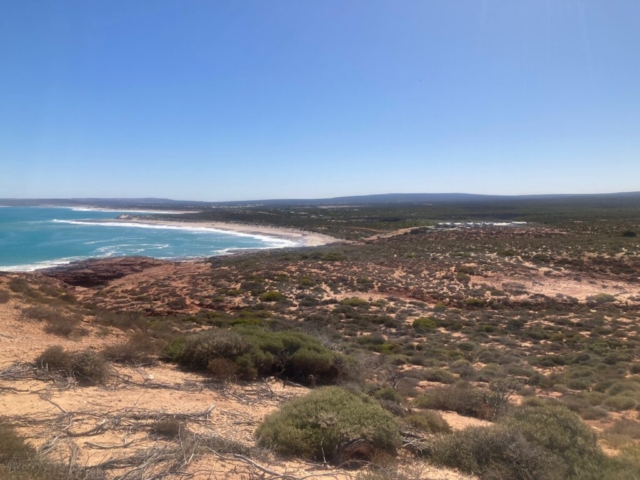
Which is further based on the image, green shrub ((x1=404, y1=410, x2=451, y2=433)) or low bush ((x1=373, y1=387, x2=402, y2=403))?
low bush ((x1=373, y1=387, x2=402, y2=403))

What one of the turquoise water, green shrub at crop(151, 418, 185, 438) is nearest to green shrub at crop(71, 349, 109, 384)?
green shrub at crop(151, 418, 185, 438)

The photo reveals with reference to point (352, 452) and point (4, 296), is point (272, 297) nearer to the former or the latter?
point (4, 296)

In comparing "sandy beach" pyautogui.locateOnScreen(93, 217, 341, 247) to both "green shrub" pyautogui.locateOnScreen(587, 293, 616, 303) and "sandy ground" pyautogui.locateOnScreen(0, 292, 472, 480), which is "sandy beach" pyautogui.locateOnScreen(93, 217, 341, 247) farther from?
"sandy ground" pyautogui.locateOnScreen(0, 292, 472, 480)

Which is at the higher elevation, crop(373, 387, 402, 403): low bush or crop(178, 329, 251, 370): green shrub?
crop(178, 329, 251, 370): green shrub

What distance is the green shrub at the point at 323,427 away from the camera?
5.08 metres

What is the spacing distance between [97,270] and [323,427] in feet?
124

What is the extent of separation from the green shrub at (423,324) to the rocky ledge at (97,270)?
26197mm

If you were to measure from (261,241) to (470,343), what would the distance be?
56197 millimetres

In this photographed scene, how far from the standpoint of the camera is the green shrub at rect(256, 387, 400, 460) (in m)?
5.08

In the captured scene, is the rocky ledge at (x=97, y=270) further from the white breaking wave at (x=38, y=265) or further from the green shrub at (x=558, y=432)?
the green shrub at (x=558, y=432)

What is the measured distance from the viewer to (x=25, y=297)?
13.6 m

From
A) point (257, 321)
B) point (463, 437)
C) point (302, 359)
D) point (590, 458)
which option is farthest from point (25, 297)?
point (590, 458)

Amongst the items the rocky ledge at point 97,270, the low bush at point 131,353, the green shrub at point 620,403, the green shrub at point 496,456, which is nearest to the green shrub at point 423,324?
the green shrub at point 620,403

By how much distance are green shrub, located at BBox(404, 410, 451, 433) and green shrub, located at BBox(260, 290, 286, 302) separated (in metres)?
19.3
